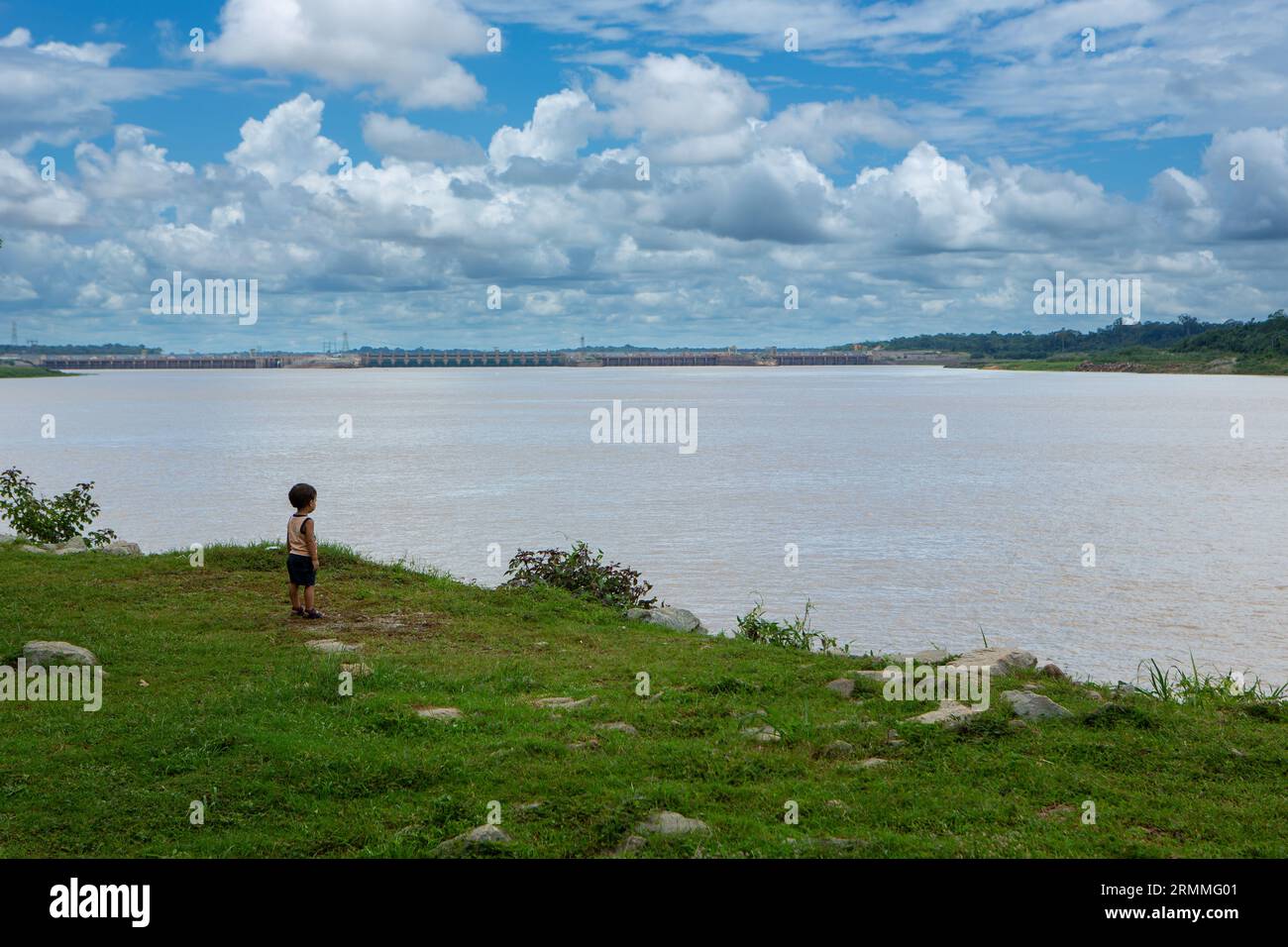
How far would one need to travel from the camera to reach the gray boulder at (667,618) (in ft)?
56.8

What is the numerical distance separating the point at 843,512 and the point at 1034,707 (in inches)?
1069

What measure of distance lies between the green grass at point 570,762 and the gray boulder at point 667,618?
2.51m

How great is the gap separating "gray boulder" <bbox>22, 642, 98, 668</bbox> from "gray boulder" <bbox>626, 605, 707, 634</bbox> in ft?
24.6

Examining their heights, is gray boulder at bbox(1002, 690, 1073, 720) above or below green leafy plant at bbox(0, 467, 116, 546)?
below

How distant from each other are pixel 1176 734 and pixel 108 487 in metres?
43.7

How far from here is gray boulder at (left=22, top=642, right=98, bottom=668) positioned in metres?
12.6
